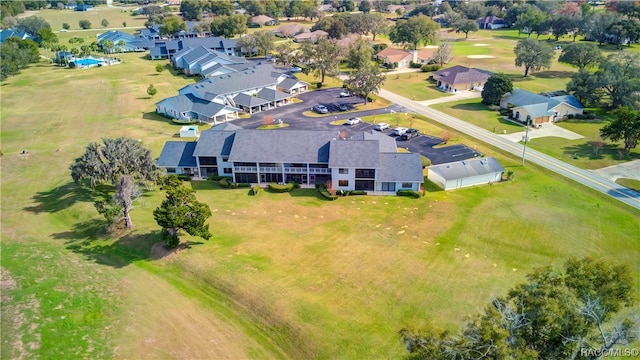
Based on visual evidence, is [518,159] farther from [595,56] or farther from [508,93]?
[595,56]

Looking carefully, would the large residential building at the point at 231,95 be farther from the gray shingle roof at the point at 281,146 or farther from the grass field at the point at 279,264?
the grass field at the point at 279,264

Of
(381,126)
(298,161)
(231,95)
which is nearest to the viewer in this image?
(298,161)

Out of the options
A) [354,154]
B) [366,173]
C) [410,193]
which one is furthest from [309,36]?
[410,193]

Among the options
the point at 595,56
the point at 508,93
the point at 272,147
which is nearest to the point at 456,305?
the point at 272,147

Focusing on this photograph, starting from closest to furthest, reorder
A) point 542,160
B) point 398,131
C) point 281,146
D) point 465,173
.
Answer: point 465,173
point 281,146
point 542,160
point 398,131

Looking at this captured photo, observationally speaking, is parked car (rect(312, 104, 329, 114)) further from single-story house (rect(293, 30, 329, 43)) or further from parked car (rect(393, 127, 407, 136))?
single-story house (rect(293, 30, 329, 43))

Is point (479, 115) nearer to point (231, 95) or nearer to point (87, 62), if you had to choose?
point (231, 95)
